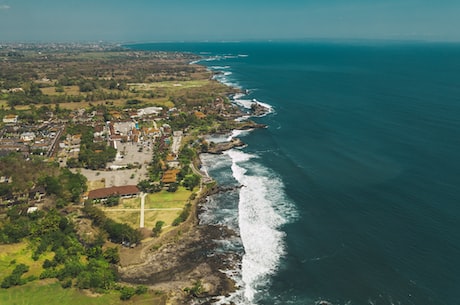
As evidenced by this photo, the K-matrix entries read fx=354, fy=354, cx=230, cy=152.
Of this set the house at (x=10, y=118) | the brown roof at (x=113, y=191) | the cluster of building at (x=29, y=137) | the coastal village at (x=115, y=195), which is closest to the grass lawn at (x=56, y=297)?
the coastal village at (x=115, y=195)

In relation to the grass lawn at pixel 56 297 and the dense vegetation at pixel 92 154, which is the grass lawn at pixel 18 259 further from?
the dense vegetation at pixel 92 154

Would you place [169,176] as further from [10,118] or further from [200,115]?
[10,118]

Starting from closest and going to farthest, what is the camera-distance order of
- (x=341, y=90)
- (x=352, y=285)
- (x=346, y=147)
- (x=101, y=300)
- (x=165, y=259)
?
1. (x=101, y=300)
2. (x=352, y=285)
3. (x=165, y=259)
4. (x=346, y=147)
5. (x=341, y=90)

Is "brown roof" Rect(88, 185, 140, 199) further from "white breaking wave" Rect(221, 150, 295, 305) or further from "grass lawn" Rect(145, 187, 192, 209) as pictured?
"white breaking wave" Rect(221, 150, 295, 305)

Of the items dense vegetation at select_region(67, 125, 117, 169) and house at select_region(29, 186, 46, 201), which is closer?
house at select_region(29, 186, 46, 201)

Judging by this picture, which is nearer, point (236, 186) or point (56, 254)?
point (56, 254)

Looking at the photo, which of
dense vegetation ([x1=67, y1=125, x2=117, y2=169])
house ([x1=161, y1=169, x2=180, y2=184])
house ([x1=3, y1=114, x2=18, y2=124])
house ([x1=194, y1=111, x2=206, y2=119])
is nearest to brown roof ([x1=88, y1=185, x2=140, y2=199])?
house ([x1=161, y1=169, x2=180, y2=184])

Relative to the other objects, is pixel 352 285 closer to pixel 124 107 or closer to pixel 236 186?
pixel 236 186

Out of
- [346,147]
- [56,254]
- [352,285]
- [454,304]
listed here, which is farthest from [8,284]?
[346,147]
